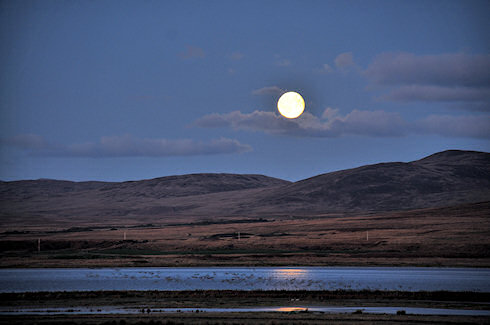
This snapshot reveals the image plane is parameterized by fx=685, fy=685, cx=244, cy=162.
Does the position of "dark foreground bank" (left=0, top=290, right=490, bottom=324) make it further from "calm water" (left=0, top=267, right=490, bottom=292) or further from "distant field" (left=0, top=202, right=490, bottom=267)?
"distant field" (left=0, top=202, right=490, bottom=267)

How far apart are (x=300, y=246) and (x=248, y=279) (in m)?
51.4

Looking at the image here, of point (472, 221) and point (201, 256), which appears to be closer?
point (201, 256)

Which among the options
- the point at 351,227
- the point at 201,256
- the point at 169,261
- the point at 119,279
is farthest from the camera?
the point at 351,227

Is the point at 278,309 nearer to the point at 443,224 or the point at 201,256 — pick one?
the point at 201,256

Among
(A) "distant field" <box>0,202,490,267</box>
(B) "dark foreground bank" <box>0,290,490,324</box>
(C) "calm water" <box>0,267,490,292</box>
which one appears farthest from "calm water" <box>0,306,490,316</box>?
(A) "distant field" <box>0,202,490,267</box>

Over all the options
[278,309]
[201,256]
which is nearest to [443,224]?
[201,256]

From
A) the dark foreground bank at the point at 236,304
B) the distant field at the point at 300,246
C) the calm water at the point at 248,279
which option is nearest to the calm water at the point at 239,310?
the dark foreground bank at the point at 236,304

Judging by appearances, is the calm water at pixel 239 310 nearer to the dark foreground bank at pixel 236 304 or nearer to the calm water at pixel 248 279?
the dark foreground bank at pixel 236 304

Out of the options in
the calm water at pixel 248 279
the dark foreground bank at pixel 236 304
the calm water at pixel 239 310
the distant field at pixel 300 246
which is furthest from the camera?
the distant field at pixel 300 246

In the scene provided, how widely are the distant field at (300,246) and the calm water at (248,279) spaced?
8758 mm

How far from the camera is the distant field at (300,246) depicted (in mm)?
96875

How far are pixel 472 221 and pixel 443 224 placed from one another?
567 centimetres

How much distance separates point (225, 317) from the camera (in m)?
39.9

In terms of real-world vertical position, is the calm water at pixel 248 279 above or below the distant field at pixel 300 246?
below
